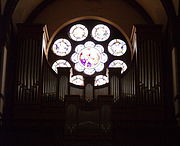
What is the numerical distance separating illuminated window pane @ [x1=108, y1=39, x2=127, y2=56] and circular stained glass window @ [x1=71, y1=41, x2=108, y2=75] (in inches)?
12.3

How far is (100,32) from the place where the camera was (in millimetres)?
18562

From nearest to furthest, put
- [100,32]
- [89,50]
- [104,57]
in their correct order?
[104,57] → [89,50] → [100,32]

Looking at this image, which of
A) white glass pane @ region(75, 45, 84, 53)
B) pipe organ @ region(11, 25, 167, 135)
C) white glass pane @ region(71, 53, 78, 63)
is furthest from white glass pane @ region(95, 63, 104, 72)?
pipe organ @ region(11, 25, 167, 135)

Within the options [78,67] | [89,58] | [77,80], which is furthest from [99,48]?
[77,80]

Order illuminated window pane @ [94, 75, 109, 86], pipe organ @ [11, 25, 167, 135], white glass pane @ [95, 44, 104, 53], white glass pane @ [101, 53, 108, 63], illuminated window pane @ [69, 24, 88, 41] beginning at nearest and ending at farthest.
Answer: pipe organ @ [11, 25, 167, 135]
illuminated window pane @ [94, 75, 109, 86]
white glass pane @ [101, 53, 108, 63]
white glass pane @ [95, 44, 104, 53]
illuminated window pane @ [69, 24, 88, 41]

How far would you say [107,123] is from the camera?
47.9 ft

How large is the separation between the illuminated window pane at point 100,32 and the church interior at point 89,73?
0.04m

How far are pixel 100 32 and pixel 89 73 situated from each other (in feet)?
5.57

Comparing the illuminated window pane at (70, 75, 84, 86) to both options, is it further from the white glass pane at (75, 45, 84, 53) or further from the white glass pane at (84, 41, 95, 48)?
the white glass pane at (84, 41, 95, 48)

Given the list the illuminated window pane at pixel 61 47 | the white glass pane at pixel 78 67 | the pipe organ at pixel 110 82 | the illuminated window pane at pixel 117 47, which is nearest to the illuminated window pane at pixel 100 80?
the white glass pane at pixel 78 67

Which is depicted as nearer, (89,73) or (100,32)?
(89,73)

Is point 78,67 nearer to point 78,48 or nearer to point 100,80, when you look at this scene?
point 78,48

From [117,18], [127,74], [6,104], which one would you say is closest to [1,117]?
[6,104]

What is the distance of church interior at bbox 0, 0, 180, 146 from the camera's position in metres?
14.7
